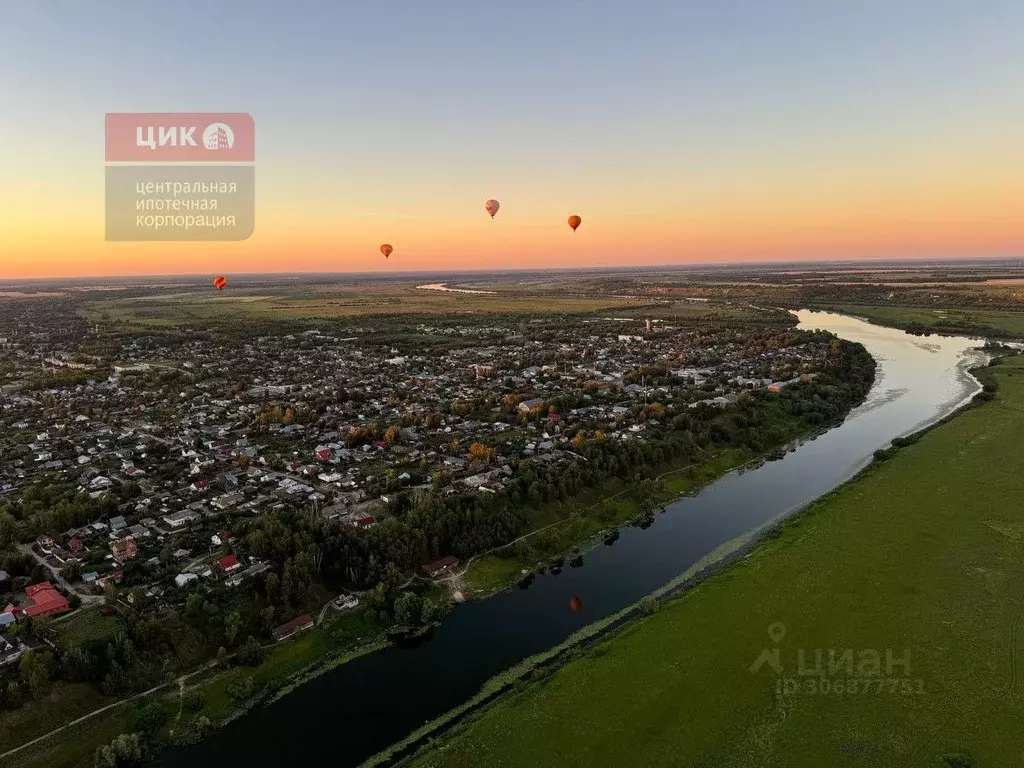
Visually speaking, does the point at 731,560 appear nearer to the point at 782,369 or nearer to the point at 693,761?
the point at 693,761

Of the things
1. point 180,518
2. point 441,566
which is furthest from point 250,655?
point 180,518

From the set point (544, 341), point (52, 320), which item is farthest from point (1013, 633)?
point (52, 320)

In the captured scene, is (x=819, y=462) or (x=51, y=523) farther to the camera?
(x=819, y=462)

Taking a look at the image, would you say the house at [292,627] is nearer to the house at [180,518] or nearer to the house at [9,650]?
the house at [9,650]

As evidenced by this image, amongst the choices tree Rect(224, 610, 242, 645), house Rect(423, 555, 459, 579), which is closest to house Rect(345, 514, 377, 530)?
house Rect(423, 555, 459, 579)

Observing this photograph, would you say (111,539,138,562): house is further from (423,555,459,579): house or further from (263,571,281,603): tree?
(423,555,459,579): house

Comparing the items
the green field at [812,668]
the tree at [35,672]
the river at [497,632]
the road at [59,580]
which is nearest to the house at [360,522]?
the river at [497,632]
